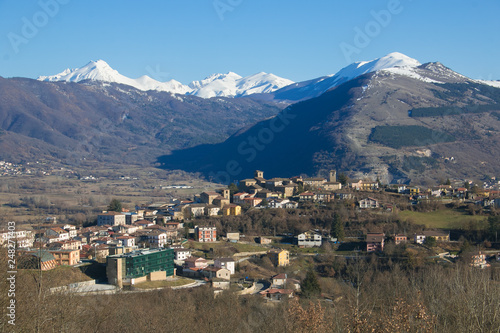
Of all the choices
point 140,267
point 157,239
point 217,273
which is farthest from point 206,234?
point 140,267

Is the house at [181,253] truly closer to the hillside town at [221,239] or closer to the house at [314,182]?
the hillside town at [221,239]

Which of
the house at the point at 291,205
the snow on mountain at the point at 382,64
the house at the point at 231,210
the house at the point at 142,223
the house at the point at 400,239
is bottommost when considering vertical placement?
the house at the point at 400,239

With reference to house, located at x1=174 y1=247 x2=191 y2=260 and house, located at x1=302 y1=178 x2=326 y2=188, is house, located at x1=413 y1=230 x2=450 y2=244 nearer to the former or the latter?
house, located at x1=174 y1=247 x2=191 y2=260

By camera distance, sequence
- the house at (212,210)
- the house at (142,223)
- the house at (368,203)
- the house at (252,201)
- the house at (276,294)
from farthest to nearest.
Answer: the house at (252,201)
the house at (212,210)
the house at (368,203)
the house at (142,223)
the house at (276,294)

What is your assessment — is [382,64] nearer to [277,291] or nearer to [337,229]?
[337,229]

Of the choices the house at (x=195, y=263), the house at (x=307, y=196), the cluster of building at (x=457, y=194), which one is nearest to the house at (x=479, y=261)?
the cluster of building at (x=457, y=194)

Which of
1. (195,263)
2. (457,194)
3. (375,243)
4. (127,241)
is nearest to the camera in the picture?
(195,263)
